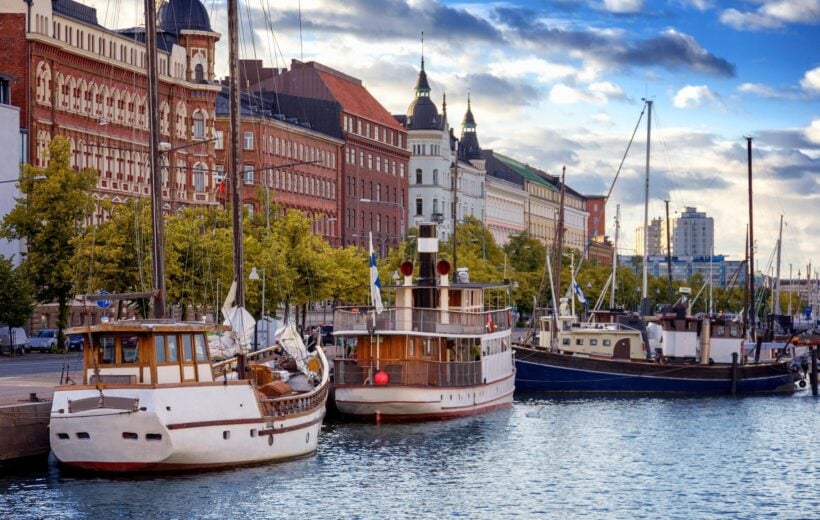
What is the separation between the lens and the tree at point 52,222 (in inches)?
3588

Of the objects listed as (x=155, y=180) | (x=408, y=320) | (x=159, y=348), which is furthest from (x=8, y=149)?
(x=159, y=348)

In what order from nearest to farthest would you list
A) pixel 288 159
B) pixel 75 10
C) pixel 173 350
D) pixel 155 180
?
1. pixel 173 350
2. pixel 155 180
3. pixel 75 10
4. pixel 288 159

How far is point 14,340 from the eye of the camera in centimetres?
9494

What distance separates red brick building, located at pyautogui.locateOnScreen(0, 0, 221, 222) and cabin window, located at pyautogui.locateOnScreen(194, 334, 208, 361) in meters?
47.5

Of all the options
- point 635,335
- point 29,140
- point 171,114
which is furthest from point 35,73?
point 635,335

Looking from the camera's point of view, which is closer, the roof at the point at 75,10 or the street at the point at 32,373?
the street at the point at 32,373

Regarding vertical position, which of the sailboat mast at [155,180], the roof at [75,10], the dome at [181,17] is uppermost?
the dome at [181,17]

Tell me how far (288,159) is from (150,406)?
112445 mm

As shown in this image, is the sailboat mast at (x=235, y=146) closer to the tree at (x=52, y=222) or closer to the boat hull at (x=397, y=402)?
the boat hull at (x=397, y=402)

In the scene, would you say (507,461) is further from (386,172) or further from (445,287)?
(386,172)

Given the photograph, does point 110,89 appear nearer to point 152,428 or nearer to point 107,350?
point 107,350

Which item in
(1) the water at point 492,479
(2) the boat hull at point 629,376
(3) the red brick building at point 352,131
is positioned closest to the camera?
(1) the water at point 492,479

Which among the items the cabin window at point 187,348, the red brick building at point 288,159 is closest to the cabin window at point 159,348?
the cabin window at point 187,348

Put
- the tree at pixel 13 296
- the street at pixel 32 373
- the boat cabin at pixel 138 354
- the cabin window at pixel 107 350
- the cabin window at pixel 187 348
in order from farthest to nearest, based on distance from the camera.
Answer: the tree at pixel 13 296
the street at pixel 32 373
the cabin window at pixel 187 348
the cabin window at pixel 107 350
the boat cabin at pixel 138 354
